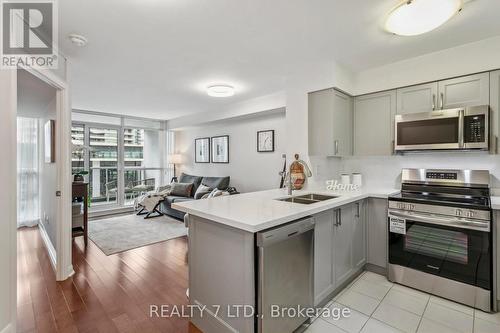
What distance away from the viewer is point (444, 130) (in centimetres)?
248

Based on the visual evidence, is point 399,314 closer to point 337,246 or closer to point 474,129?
point 337,246

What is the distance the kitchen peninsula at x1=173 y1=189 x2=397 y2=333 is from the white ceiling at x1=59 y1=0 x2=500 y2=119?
1.52m

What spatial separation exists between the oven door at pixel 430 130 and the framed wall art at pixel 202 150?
14.6ft

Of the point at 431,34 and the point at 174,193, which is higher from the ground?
the point at 431,34

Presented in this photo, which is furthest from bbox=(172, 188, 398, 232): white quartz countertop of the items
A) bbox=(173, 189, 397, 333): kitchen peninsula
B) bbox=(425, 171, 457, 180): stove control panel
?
bbox=(425, 171, 457, 180): stove control panel

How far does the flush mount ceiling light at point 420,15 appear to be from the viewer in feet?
5.24

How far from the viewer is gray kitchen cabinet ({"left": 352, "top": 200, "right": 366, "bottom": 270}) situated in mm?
2562

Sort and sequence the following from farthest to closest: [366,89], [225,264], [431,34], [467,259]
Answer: [366,89] < [431,34] < [467,259] < [225,264]

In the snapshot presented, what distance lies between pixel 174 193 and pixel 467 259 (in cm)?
513

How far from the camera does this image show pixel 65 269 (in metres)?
2.61

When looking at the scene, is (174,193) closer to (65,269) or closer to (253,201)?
(65,269)

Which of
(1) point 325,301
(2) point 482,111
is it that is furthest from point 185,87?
(2) point 482,111

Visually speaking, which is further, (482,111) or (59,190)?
(59,190)

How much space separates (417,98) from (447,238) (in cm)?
153
